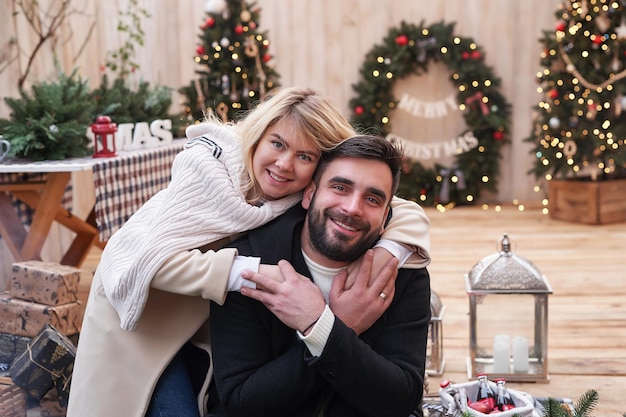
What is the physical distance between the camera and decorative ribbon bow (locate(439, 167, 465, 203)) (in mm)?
6805

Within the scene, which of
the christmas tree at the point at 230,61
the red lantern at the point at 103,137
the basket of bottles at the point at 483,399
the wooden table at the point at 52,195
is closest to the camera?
the basket of bottles at the point at 483,399

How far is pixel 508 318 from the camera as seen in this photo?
3.19 metres

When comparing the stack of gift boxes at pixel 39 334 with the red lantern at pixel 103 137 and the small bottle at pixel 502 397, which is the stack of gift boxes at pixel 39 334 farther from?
the small bottle at pixel 502 397

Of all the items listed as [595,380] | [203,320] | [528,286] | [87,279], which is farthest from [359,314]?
[87,279]

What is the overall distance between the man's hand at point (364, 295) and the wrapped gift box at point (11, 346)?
154 cm

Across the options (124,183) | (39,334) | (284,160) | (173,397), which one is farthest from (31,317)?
(284,160)

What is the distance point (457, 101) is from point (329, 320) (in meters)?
5.31

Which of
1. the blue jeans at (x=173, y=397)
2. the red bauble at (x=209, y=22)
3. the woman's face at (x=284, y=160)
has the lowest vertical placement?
the blue jeans at (x=173, y=397)

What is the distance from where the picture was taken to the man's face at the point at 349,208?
1.96 metres

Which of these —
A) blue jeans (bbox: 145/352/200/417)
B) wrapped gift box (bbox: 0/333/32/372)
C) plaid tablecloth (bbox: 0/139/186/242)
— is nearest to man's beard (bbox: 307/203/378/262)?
blue jeans (bbox: 145/352/200/417)

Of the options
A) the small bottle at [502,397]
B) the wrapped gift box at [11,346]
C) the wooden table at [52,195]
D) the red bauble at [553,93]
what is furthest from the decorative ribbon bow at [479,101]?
the wrapped gift box at [11,346]

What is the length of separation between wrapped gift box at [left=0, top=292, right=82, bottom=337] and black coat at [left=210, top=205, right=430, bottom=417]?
131 centimetres

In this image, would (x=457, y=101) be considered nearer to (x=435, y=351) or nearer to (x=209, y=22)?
(x=209, y=22)

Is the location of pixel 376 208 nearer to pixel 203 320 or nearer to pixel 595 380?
pixel 203 320
